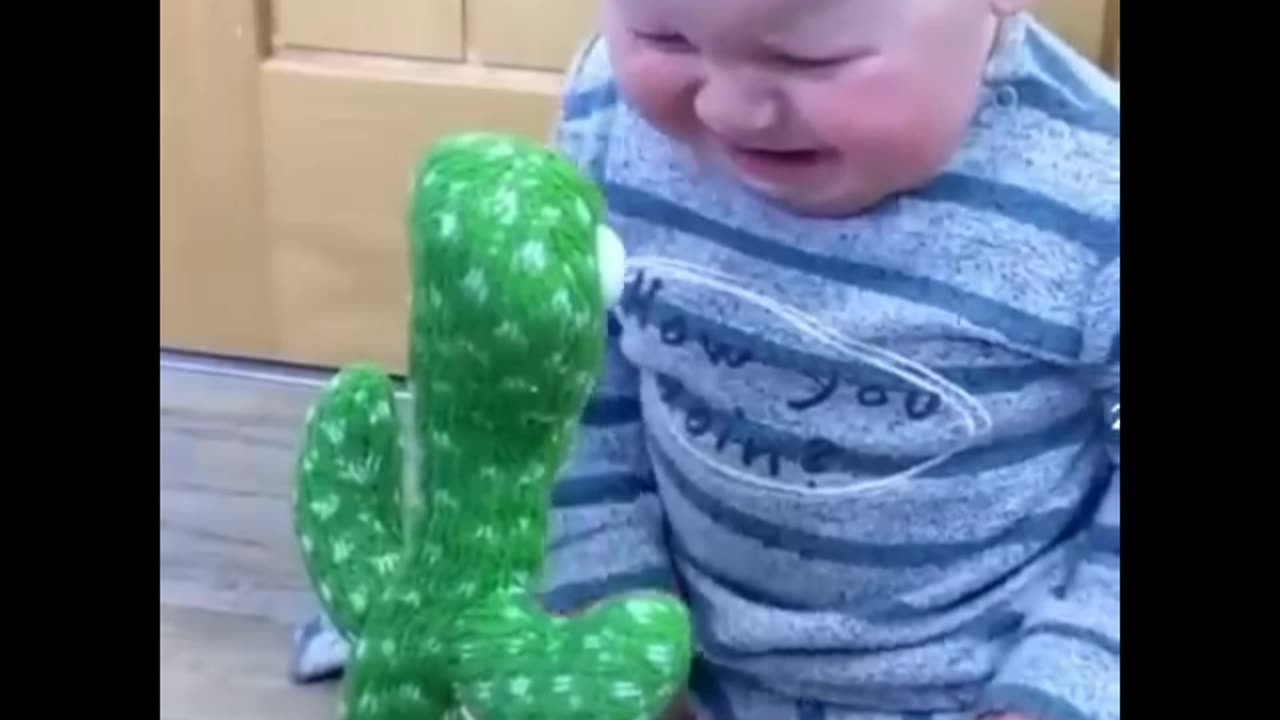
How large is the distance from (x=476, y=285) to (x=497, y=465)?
67 millimetres

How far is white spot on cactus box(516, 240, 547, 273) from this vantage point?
2.21ft

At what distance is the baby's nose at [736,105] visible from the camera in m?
0.75

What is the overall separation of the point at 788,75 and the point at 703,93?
4 cm

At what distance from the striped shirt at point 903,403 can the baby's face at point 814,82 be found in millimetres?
29

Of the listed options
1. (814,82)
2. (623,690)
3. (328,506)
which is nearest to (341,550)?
(328,506)

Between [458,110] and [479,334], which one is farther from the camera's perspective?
[458,110]

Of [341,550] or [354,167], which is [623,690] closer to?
[341,550]

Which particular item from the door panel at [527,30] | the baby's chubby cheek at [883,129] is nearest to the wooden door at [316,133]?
the door panel at [527,30]

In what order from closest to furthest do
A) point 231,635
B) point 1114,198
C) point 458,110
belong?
1. point 1114,198
2. point 231,635
3. point 458,110

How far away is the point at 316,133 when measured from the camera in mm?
1259

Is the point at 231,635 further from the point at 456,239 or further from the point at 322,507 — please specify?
the point at 456,239
